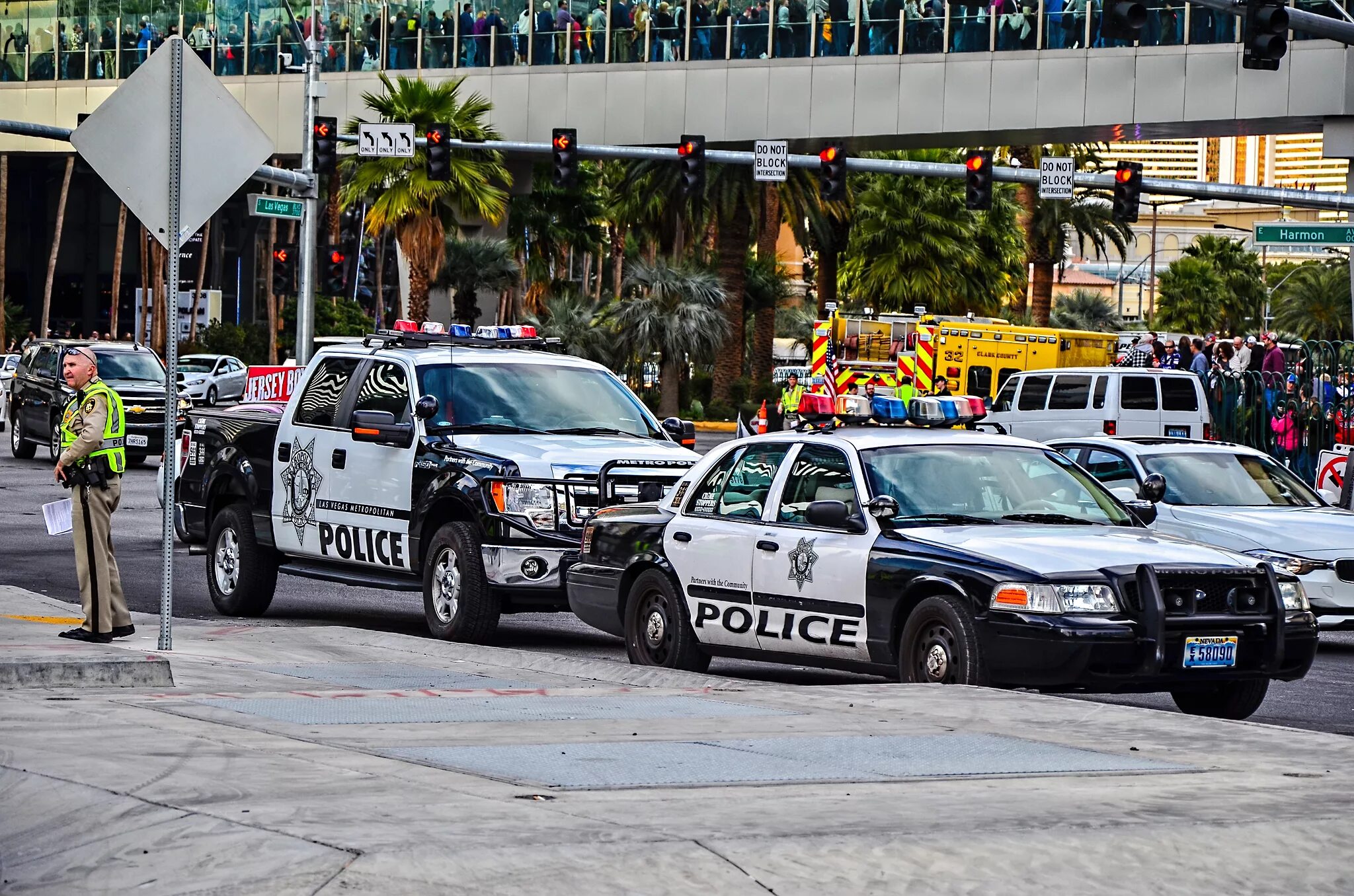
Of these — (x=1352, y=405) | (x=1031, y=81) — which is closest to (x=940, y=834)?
(x=1352, y=405)

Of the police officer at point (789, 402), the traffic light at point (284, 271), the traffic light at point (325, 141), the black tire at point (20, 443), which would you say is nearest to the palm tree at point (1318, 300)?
the police officer at point (789, 402)

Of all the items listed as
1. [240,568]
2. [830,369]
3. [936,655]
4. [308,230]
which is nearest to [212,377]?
[308,230]

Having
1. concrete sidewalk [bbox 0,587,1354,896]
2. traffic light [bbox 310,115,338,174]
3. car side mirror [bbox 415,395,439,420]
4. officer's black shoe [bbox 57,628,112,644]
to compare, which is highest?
traffic light [bbox 310,115,338,174]

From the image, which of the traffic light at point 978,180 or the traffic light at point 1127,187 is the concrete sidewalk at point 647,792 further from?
the traffic light at point 1127,187

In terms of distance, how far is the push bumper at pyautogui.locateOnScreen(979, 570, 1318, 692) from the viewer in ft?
33.1

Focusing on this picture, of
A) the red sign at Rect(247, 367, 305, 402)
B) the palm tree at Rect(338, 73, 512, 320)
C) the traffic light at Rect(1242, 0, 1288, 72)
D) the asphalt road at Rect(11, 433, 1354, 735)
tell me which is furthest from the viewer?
the palm tree at Rect(338, 73, 512, 320)

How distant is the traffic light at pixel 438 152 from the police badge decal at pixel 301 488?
23597mm

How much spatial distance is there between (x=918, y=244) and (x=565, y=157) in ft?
78.3

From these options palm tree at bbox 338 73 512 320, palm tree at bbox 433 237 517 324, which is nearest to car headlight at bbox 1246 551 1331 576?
palm tree at bbox 338 73 512 320

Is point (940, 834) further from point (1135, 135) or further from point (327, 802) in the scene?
point (1135, 135)

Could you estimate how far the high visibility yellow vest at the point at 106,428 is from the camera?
40.4 ft

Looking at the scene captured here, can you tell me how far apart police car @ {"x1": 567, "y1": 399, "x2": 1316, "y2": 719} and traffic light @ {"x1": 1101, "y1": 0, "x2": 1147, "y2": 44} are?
10331 millimetres

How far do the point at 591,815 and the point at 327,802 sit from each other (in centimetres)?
88

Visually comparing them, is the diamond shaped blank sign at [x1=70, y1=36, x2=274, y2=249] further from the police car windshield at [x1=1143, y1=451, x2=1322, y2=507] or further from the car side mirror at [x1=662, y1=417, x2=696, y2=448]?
the police car windshield at [x1=1143, y1=451, x2=1322, y2=507]
